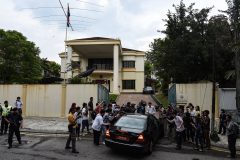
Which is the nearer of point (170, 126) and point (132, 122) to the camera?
point (132, 122)

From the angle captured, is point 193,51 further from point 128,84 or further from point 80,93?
point 128,84

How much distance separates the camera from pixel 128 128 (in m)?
11.5

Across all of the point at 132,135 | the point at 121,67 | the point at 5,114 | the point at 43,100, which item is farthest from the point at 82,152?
the point at 121,67

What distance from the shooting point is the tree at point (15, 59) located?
Result: 41.9 metres

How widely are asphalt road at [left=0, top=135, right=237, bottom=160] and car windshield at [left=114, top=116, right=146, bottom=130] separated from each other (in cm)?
103

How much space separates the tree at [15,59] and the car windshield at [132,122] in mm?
30893

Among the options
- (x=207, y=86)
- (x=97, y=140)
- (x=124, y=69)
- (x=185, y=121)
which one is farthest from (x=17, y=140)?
(x=124, y=69)

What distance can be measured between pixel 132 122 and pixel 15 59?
112 ft

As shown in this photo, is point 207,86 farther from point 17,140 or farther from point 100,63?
point 100,63

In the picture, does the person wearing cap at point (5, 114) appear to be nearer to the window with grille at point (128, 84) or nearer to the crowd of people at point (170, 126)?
the crowd of people at point (170, 126)

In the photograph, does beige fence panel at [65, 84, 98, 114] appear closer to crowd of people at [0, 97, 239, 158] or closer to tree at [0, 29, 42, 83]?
crowd of people at [0, 97, 239, 158]

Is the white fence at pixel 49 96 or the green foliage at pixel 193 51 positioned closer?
the white fence at pixel 49 96

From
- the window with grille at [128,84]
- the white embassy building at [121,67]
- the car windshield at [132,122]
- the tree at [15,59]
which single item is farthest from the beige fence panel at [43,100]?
the window with grille at [128,84]

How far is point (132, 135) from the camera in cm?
1102
